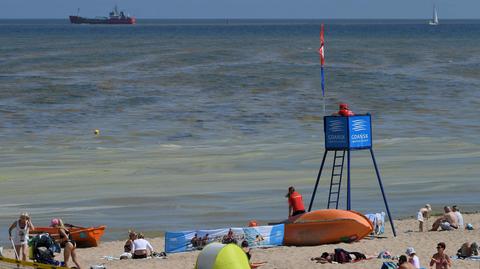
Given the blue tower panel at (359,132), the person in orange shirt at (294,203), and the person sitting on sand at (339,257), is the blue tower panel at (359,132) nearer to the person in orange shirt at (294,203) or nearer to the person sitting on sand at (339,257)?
the person in orange shirt at (294,203)

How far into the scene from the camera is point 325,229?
2053 cm

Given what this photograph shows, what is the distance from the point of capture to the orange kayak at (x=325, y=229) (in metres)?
20.5

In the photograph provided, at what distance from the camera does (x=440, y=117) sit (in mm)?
47344

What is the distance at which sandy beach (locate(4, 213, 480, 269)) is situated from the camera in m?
18.2

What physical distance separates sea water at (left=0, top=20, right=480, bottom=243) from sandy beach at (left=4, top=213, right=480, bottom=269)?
223 centimetres

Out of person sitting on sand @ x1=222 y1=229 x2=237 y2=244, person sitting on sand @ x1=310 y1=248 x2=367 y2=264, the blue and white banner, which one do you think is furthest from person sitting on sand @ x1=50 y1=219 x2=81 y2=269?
person sitting on sand @ x1=310 y1=248 x2=367 y2=264

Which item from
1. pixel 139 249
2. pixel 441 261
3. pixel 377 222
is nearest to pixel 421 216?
pixel 377 222

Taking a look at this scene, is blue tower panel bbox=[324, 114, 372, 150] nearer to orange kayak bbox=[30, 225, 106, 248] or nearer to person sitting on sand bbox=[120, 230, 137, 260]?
person sitting on sand bbox=[120, 230, 137, 260]

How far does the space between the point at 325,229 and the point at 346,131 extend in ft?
7.10

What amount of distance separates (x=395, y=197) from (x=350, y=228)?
667cm

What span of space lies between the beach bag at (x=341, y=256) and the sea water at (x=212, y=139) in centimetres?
570

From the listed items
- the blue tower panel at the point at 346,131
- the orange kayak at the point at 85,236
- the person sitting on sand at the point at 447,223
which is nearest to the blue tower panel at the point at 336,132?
the blue tower panel at the point at 346,131

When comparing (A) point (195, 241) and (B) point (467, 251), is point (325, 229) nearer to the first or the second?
(A) point (195, 241)

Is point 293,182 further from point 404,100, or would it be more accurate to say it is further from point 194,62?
point 194,62
